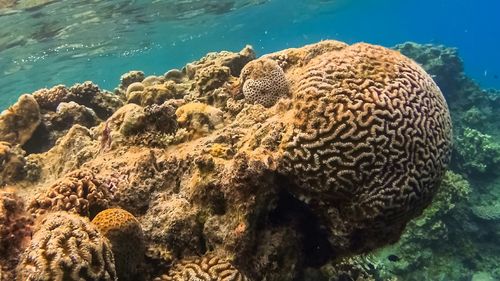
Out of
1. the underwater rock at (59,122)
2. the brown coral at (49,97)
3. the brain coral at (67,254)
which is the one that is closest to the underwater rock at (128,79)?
the brown coral at (49,97)

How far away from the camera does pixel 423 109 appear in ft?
14.8

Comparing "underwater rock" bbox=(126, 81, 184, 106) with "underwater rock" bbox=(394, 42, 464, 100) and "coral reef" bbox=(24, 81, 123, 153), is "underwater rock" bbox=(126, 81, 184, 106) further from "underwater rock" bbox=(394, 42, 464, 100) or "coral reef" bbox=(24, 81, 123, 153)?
"underwater rock" bbox=(394, 42, 464, 100)

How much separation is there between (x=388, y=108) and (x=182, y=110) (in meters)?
3.20

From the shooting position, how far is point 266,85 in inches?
235

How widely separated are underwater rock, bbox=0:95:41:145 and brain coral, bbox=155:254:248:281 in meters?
5.92

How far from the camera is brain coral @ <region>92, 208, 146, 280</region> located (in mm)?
3719

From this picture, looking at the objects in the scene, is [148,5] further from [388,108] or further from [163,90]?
[388,108]

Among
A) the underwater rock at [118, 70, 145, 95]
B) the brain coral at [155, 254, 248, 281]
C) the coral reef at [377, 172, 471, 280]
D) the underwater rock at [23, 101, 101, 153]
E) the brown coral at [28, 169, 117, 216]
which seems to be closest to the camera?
the brain coral at [155, 254, 248, 281]

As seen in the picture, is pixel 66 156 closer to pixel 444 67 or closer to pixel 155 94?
pixel 155 94

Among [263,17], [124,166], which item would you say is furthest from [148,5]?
[124,166]

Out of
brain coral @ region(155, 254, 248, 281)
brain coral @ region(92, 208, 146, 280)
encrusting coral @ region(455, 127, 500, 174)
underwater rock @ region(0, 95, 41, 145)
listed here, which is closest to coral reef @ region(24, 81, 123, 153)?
underwater rock @ region(0, 95, 41, 145)

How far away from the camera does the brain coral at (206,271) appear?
398cm

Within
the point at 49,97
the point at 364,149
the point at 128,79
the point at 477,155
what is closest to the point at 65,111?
the point at 49,97

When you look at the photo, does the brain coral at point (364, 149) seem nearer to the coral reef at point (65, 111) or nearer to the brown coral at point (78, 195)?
the brown coral at point (78, 195)
